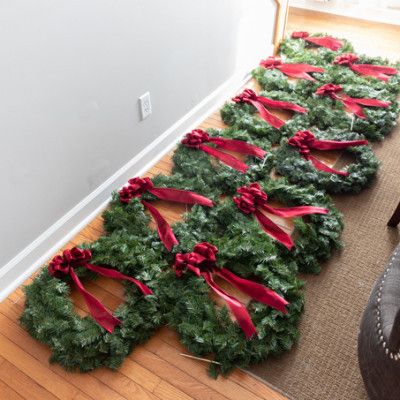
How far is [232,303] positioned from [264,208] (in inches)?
21.5

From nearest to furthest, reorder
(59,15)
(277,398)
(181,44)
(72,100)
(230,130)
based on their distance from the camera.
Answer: (277,398) → (59,15) → (72,100) → (181,44) → (230,130)

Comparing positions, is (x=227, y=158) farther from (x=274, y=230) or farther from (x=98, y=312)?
(x=98, y=312)

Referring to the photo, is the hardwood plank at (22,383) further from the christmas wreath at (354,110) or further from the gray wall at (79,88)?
the christmas wreath at (354,110)

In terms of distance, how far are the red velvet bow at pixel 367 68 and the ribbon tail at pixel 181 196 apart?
165 centimetres

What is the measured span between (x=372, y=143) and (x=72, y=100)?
1618 millimetres

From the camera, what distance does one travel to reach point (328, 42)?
316 cm

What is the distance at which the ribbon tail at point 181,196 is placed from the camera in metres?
1.92

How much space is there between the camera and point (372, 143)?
2338 millimetres

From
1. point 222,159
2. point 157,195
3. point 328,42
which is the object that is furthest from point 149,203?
point 328,42

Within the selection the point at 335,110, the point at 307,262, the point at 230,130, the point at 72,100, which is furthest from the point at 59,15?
the point at 335,110

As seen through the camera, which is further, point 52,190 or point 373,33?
point 373,33

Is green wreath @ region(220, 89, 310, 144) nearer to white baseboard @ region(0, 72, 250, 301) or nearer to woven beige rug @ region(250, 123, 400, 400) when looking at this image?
white baseboard @ region(0, 72, 250, 301)

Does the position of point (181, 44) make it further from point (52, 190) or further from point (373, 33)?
point (373, 33)

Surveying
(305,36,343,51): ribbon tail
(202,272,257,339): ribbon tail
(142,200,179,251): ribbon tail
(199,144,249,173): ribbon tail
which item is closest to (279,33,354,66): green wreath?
(305,36,343,51): ribbon tail
